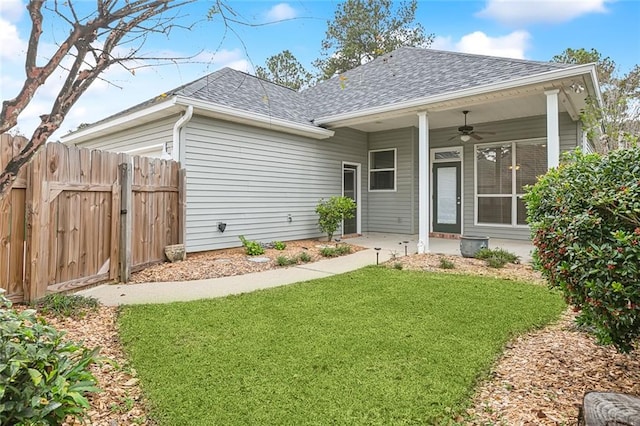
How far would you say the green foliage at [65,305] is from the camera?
363 cm

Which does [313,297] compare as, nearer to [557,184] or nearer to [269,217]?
[557,184]


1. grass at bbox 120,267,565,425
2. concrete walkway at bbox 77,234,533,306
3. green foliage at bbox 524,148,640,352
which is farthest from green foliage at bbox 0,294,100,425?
green foliage at bbox 524,148,640,352

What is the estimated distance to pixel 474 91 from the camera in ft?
22.4

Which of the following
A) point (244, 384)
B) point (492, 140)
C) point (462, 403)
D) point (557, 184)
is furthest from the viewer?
point (492, 140)

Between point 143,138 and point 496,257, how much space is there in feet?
25.3

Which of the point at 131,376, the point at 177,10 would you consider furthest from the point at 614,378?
the point at 177,10

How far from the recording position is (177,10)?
1.84 m

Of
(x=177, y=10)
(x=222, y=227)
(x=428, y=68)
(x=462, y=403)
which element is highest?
(x=428, y=68)

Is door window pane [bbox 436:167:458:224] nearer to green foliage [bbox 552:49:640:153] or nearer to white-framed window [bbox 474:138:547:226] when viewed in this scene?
white-framed window [bbox 474:138:547:226]

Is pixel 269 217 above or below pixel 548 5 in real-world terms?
below

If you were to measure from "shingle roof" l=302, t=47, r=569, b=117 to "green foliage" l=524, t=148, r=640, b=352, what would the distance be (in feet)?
16.1

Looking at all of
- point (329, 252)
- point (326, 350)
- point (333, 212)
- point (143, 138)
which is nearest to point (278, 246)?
point (329, 252)

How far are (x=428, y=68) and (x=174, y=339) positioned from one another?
29.9ft

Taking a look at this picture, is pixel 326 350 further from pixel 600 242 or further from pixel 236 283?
pixel 236 283
